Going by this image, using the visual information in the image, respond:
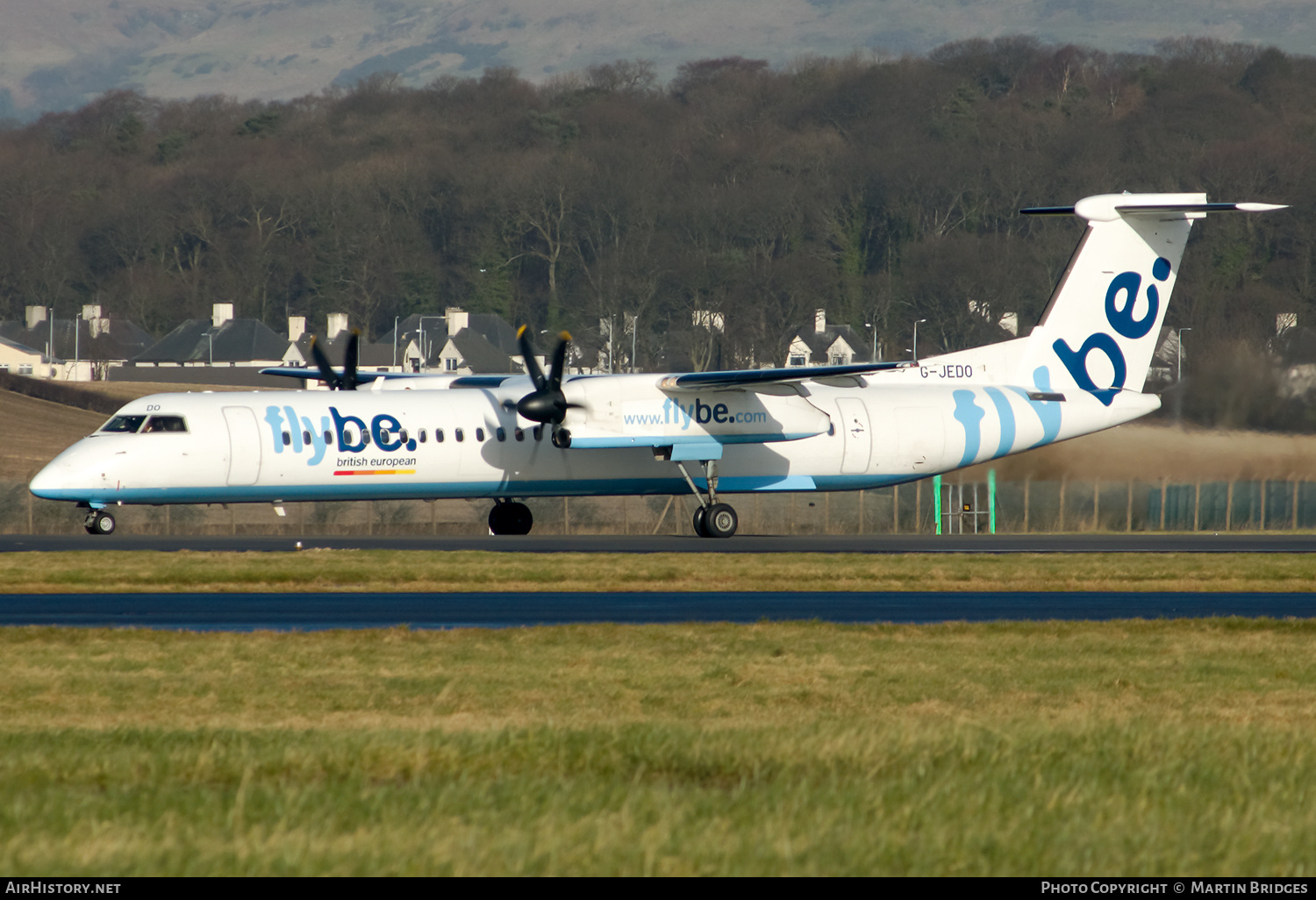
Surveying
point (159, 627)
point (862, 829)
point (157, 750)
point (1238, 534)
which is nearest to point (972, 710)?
point (862, 829)

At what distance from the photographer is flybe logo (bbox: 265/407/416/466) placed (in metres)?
→ 29.9

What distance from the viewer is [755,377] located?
31859mm

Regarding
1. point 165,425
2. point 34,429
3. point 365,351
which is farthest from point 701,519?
point 365,351

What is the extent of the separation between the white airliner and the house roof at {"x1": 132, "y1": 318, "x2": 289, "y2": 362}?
82552 mm

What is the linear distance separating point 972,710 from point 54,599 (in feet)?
40.2

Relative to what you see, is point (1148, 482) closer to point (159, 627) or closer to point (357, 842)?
point (159, 627)

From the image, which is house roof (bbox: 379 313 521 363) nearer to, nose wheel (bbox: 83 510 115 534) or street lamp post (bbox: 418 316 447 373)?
street lamp post (bbox: 418 316 447 373)

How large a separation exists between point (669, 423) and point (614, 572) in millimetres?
9551

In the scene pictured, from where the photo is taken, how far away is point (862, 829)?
22.8ft

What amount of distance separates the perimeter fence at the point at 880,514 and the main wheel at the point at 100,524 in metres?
8.06

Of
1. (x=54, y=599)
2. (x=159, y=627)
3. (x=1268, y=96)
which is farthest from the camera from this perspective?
(x=1268, y=96)

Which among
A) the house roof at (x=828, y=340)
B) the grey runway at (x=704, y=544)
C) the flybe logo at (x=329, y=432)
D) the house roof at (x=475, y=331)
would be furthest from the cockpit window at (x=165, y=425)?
the house roof at (x=475, y=331)

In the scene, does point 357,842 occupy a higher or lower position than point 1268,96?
lower

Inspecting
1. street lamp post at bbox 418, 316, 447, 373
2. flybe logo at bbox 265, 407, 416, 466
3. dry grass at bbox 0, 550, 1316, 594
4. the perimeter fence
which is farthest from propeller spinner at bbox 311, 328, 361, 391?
street lamp post at bbox 418, 316, 447, 373
